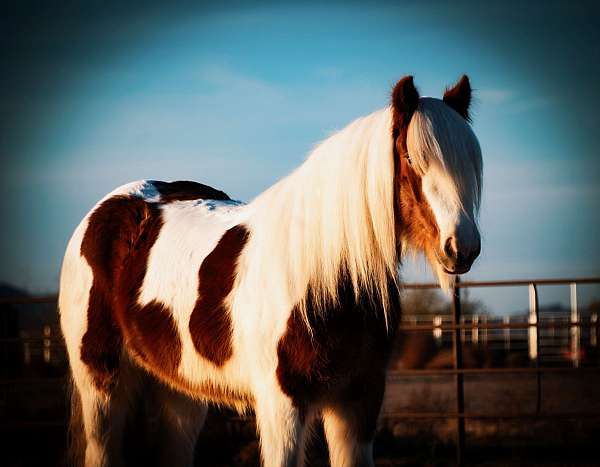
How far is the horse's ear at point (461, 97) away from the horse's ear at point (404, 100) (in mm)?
304

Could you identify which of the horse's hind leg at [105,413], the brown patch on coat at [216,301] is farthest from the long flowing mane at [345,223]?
the horse's hind leg at [105,413]

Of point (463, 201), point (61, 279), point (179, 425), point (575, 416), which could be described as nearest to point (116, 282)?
point (61, 279)

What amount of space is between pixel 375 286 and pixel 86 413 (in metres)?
2.21

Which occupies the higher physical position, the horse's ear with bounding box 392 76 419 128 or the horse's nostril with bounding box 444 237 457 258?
the horse's ear with bounding box 392 76 419 128

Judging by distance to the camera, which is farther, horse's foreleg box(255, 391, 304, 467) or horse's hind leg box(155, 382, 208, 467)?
horse's hind leg box(155, 382, 208, 467)

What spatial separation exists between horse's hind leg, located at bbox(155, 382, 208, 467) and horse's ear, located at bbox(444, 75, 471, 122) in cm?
245

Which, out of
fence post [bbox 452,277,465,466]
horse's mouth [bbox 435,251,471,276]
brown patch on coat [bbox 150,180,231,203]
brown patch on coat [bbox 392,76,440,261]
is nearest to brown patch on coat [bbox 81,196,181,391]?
brown patch on coat [bbox 150,180,231,203]

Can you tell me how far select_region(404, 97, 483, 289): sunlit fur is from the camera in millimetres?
2730

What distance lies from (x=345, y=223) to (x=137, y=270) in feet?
5.08

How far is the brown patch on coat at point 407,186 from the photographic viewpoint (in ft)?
9.32

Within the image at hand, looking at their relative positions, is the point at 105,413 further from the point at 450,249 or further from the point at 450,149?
the point at 450,149

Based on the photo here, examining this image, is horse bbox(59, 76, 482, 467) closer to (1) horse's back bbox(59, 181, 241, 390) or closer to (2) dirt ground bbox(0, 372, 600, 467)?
(1) horse's back bbox(59, 181, 241, 390)

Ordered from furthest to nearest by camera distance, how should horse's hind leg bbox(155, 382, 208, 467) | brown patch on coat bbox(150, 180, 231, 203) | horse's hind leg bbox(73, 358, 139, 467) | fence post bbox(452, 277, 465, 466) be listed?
fence post bbox(452, 277, 465, 466) < brown patch on coat bbox(150, 180, 231, 203) < horse's hind leg bbox(155, 382, 208, 467) < horse's hind leg bbox(73, 358, 139, 467)

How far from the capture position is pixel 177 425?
441cm
